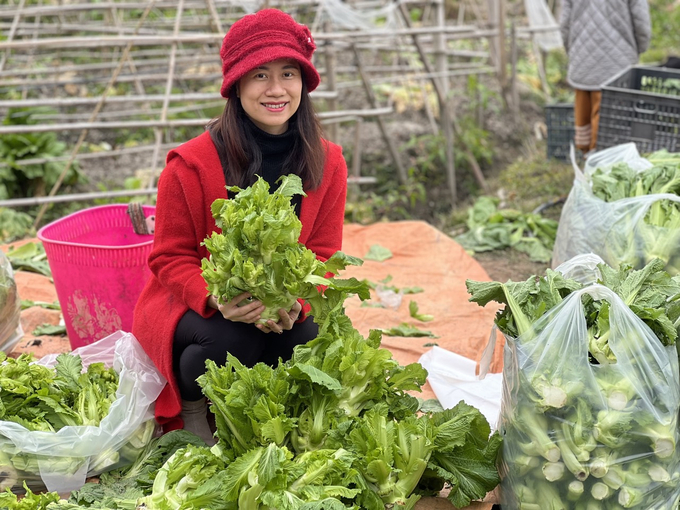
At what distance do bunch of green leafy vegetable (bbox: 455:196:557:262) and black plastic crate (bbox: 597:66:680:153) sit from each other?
703 mm

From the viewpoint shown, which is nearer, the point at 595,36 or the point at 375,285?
the point at 375,285

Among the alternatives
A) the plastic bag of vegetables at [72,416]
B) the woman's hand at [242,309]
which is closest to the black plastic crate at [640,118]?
the woman's hand at [242,309]

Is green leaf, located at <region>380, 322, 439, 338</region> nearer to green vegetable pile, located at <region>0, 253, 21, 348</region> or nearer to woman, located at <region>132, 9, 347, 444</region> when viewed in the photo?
woman, located at <region>132, 9, 347, 444</region>

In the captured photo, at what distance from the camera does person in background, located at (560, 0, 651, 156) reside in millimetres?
5730

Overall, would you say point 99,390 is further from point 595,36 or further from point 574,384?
point 595,36

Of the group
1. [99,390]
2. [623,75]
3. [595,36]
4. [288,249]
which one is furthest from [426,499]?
[595,36]

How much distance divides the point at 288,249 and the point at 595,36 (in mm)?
4625

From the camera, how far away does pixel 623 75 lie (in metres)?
5.30

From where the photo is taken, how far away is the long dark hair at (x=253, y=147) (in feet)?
8.54

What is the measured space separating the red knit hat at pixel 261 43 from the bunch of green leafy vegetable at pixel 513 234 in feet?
9.29

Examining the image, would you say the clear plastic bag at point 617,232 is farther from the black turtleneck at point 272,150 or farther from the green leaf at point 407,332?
the black turtleneck at point 272,150

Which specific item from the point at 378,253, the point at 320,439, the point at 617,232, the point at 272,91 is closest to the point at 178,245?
the point at 272,91

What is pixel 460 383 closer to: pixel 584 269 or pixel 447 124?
pixel 584 269

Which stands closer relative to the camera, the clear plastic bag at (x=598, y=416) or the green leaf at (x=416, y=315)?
the clear plastic bag at (x=598, y=416)
